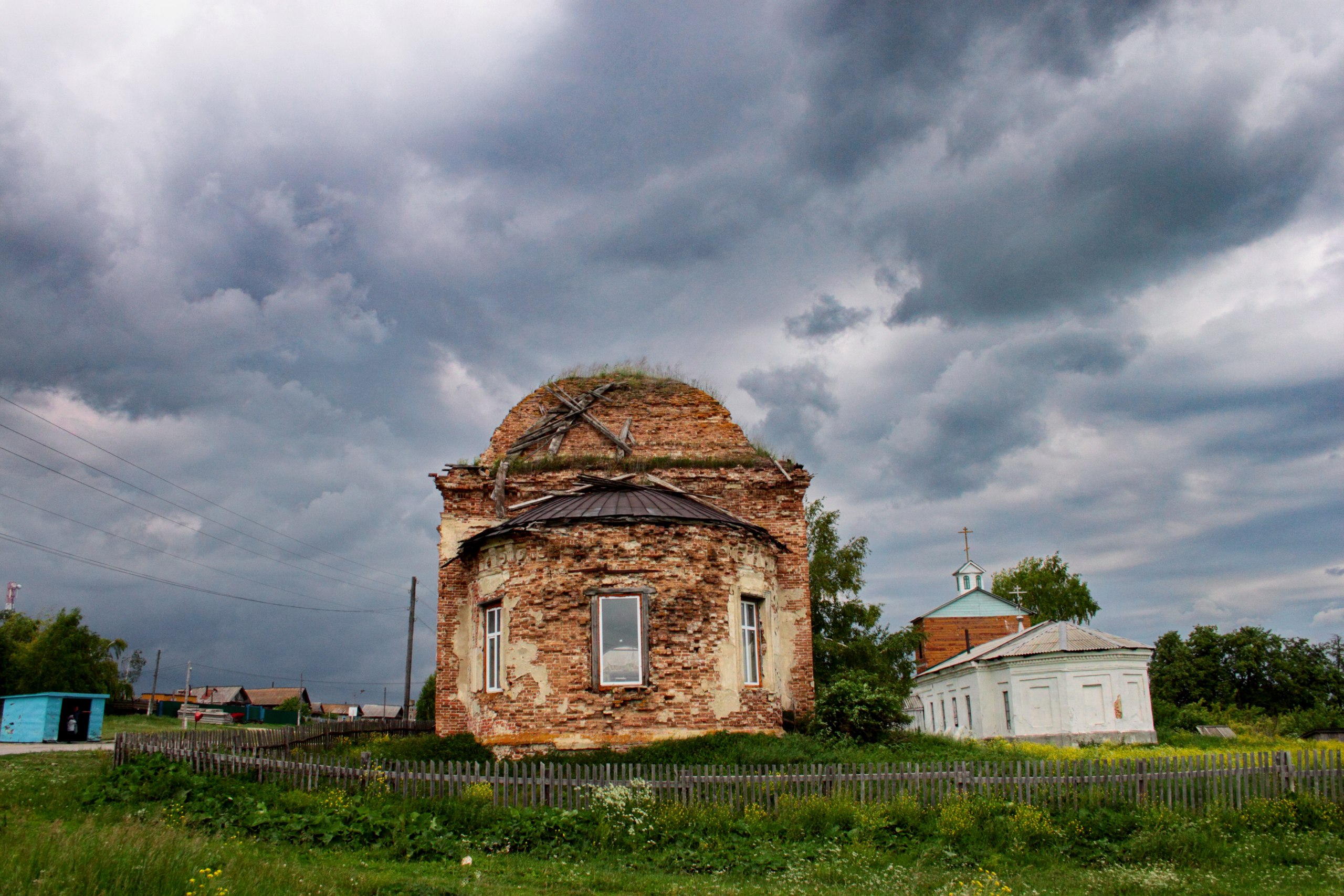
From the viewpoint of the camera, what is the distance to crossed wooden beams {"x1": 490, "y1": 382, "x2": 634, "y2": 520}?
23750 mm

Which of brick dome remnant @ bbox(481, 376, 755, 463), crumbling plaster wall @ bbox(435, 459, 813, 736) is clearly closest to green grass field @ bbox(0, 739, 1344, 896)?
crumbling plaster wall @ bbox(435, 459, 813, 736)

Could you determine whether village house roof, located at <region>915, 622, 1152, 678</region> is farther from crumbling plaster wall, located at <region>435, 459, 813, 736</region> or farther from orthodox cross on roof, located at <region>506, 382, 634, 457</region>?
orthodox cross on roof, located at <region>506, 382, 634, 457</region>

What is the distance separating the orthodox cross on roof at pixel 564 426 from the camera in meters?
23.8

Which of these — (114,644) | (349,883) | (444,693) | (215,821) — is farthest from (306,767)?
(114,644)

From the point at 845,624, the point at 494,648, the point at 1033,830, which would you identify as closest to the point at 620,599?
the point at 494,648

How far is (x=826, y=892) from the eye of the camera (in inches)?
387

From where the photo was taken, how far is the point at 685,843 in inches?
476

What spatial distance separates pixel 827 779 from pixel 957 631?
154 feet

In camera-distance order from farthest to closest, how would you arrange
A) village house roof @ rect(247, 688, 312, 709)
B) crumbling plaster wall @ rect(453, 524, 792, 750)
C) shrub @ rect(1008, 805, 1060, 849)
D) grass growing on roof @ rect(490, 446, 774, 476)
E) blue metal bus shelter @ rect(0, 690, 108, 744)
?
village house roof @ rect(247, 688, 312, 709)
blue metal bus shelter @ rect(0, 690, 108, 744)
grass growing on roof @ rect(490, 446, 774, 476)
crumbling plaster wall @ rect(453, 524, 792, 750)
shrub @ rect(1008, 805, 1060, 849)

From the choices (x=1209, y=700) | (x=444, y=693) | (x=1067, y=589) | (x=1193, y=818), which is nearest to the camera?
(x=1193, y=818)

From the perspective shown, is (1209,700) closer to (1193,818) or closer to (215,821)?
(1193,818)

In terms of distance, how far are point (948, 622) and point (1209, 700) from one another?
1521cm

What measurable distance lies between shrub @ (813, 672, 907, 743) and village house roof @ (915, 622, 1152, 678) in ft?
42.7

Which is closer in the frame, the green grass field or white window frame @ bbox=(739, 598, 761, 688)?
the green grass field
